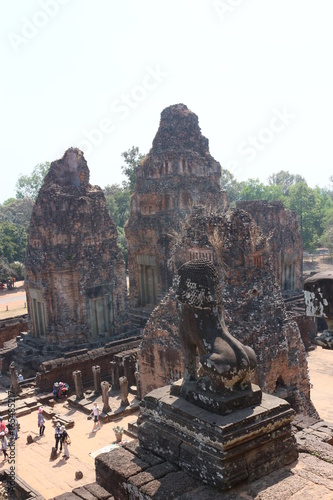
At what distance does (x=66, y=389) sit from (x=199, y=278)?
45.3ft

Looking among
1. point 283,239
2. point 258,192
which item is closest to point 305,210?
point 258,192

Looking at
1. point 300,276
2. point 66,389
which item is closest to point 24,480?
point 66,389

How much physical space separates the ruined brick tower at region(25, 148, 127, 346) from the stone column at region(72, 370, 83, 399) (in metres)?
3.37

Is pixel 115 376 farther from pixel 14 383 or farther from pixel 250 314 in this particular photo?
pixel 250 314

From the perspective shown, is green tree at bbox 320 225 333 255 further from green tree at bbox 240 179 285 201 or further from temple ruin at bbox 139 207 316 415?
temple ruin at bbox 139 207 316 415

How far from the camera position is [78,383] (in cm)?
1753

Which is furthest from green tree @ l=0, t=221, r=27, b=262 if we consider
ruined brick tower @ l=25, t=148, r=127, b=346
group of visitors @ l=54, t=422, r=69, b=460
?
group of visitors @ l=54, t=422, r=69, b=460

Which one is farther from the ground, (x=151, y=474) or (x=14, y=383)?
(x=151, y=474)

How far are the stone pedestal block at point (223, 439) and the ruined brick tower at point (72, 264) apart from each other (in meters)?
15.7

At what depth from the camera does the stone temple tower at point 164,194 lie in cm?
2344

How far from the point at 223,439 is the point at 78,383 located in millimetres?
13444

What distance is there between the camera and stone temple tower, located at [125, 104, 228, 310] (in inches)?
923

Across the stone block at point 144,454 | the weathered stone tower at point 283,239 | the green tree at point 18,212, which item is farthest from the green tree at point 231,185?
the stone block at point 144,454

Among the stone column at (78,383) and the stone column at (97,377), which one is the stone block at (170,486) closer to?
the stone column at (78,383)
